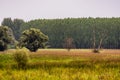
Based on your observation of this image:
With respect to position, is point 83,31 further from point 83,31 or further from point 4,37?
point 4,37

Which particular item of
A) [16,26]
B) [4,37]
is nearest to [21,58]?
[4,37]

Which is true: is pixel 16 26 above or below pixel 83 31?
above

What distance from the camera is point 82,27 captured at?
5477 inches

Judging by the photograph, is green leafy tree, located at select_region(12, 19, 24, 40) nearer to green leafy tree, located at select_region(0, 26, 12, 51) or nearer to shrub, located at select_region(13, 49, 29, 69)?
green leafy tree, located at select_region(0, 26, 12, 51)

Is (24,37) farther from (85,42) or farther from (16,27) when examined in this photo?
(16,27)

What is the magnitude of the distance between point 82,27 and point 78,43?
958 centimetres

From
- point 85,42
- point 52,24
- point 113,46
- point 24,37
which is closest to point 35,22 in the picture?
point 52,24

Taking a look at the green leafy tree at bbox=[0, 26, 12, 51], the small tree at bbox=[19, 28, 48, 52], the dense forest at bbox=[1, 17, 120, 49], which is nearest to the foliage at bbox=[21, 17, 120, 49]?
the dense forest at bbox=[1, 17, 120, 49]

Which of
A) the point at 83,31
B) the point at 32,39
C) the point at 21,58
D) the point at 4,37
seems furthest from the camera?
the point at 83,31

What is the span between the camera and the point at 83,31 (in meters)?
138

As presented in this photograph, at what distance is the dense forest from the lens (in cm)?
12800

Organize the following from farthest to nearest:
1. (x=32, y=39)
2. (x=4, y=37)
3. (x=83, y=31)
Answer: (x=83, y=31)
(x=4, y=37)
(x=32, y=39)

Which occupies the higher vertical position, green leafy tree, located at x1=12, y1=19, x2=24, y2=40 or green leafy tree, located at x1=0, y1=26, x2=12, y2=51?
green leafy tree, located at x1=12, y1=19, x2=24, y2=40

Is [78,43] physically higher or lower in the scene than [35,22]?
lower
